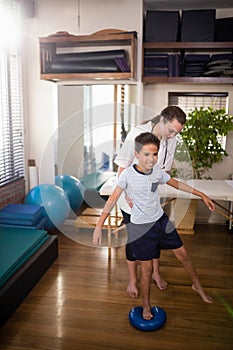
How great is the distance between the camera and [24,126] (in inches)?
146

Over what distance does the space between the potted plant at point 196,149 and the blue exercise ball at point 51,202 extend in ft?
3.53

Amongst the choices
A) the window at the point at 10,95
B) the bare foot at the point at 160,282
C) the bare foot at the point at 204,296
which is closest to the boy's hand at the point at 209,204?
the bare foot at the point at 204,296

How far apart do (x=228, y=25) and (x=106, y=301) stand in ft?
9.04

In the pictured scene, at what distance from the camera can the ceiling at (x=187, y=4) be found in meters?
3.53

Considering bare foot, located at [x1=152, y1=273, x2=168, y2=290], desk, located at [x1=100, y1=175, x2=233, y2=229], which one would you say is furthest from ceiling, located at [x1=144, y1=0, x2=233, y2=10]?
bare foot, located at [x1=152, y1=273, x2=168, y2=290]

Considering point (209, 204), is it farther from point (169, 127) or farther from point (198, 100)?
point (198, 100)

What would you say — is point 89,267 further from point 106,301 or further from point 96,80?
point 96,80

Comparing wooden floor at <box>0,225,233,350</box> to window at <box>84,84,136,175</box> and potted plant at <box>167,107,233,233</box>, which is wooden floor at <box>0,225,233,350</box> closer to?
potted plant at <box>167,107,233,233</box>

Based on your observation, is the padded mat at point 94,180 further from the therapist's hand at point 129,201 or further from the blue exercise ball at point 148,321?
the blue exercise ball at point 148,321

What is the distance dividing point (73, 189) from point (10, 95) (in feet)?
3.52

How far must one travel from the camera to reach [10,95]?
11.2 feet

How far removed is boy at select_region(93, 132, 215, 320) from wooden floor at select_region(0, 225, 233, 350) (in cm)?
20

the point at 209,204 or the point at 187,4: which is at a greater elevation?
the point at 187,4

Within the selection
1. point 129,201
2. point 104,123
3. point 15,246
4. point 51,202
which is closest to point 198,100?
point 104,123
